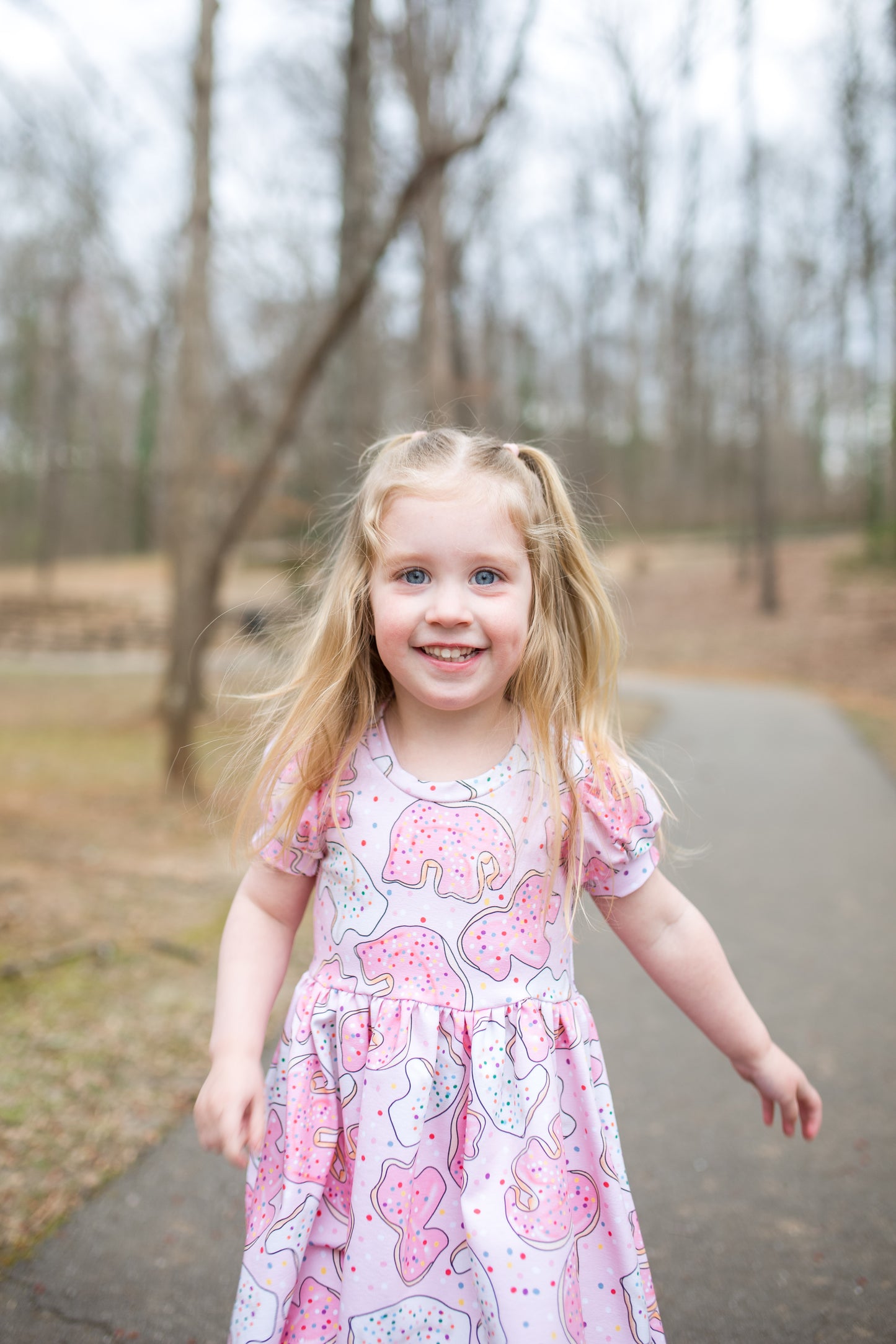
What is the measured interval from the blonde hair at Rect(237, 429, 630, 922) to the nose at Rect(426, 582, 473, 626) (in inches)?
5.6

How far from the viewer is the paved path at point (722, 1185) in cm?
196

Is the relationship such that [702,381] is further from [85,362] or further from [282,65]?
[282,65]

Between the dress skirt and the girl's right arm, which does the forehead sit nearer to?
the girl's right arm

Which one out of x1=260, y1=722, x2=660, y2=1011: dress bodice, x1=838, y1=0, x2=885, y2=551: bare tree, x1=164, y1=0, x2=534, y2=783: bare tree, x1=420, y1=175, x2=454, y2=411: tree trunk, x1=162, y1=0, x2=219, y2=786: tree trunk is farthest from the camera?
x1=838, y1=0, x2=885, y2=551: bare tree

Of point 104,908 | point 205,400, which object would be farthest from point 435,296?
point 104,908

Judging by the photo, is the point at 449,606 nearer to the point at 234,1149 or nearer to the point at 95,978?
the point at 234,1149

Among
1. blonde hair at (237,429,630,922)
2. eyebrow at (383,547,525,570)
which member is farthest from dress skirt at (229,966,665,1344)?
eyebrow at (383,547,525,570)

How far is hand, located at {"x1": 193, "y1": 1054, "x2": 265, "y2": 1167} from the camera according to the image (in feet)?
4.49

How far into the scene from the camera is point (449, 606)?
1427 millimetres

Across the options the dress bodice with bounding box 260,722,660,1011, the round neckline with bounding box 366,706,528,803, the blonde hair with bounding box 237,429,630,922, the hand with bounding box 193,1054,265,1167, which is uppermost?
the blonde hair with bounding box 237,429,630,922

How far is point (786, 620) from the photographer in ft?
61.7

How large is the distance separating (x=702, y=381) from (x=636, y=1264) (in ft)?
121

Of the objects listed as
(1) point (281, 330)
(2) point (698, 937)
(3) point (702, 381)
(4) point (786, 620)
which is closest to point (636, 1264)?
(2) point (698, 937)

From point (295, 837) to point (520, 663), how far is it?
449 millimetres
